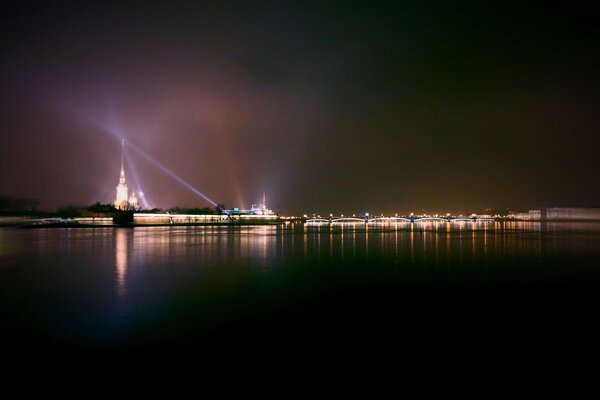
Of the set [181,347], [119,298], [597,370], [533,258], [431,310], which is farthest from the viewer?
[533,258]

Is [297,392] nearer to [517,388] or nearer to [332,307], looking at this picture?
[517,388]

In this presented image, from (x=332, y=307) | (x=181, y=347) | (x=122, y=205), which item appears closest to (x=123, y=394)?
(x=181, y=347)

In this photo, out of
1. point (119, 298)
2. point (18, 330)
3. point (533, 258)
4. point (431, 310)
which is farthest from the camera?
point (533, 258)

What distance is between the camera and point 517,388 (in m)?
5.73

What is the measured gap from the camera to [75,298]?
38.4 ft

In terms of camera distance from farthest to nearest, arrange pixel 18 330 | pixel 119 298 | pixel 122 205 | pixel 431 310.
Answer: pixel 122 205 < pixel 119 298 < pixel 431 310 < pixel 18 330

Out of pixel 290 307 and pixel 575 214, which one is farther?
pixel 575 214

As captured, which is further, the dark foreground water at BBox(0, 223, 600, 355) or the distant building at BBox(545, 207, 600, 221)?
the distant building at BBox(545, 207, 600, 221)

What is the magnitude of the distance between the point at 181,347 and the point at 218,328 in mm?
1264

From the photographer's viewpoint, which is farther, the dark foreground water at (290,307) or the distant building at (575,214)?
the distant building at (575,214)

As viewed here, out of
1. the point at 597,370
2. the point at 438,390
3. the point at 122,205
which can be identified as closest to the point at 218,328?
the point at 438,390

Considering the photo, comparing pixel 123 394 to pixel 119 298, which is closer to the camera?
pixel 123 394

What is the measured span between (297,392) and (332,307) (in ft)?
16.7

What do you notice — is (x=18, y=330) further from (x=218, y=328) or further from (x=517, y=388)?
(x=517, y=388)
